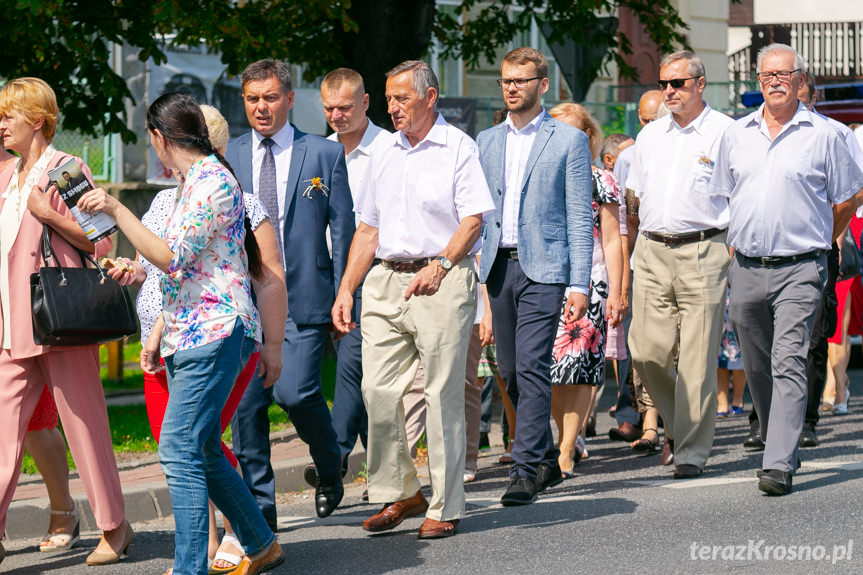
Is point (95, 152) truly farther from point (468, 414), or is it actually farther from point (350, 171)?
point (468, 414)

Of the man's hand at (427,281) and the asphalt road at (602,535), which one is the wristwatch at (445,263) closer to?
the man's hand at (427,281)

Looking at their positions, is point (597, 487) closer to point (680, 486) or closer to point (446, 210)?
point (680, 486)

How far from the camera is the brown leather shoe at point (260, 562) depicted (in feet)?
18.6

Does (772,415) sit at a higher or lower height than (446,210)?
lower

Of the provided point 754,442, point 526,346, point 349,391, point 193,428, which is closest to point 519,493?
point 526,346

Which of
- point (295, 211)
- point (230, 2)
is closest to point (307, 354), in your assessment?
point (295, 211)

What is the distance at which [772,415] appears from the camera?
24.3 feet

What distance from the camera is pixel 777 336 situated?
24.7ft

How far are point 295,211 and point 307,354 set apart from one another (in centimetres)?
70

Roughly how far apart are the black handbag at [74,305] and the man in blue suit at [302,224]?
1013 millimetres

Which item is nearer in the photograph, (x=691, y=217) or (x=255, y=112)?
(x=255, y=112)

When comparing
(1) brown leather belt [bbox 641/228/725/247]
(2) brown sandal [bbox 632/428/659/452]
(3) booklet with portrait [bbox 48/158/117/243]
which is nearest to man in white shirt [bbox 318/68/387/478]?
(1) brown leather belt [bbox 641/228/725/247]

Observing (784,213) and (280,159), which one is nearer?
(280,159)

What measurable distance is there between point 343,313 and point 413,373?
42 cm
